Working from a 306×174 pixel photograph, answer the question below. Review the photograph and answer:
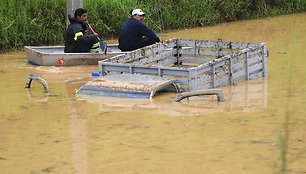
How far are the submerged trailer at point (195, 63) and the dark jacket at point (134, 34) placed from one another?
0.54 meters

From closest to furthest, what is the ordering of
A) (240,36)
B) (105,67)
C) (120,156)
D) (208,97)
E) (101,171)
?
(101,171) < (120,156) < (208,97) < (105,67) < (240,36)

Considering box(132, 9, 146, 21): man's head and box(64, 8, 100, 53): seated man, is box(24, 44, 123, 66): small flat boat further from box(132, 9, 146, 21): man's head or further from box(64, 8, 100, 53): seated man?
box(132, 9, 146, 21): man's head

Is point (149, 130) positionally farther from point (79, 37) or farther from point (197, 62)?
point (79, 37)

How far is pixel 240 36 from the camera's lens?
17.7m

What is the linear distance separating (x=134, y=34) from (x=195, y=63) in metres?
1.19

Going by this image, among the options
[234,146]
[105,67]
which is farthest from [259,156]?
[105,67]

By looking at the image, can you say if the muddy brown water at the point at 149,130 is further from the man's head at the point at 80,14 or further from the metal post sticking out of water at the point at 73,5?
the metal post sticking out of water at the point at 73,5

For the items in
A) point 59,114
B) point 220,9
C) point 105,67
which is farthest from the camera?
point 220,9

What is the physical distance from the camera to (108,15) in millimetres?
16984

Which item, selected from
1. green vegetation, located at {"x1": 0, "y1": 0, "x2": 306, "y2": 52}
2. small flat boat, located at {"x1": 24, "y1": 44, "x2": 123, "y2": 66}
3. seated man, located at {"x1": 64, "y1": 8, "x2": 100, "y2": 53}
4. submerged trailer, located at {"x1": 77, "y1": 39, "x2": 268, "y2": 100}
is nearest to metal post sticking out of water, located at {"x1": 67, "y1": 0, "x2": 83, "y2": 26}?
green vegetation, located at {"x1": 0, "y1": 0, "x2": 306, "y2": 52}

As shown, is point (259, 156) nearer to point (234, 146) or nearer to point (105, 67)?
point (234, 146)

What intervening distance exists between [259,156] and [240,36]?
11204mm

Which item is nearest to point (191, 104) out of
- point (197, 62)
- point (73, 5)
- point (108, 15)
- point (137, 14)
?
point (197, 62)

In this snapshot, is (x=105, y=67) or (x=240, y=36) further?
(x=240, y=36)
